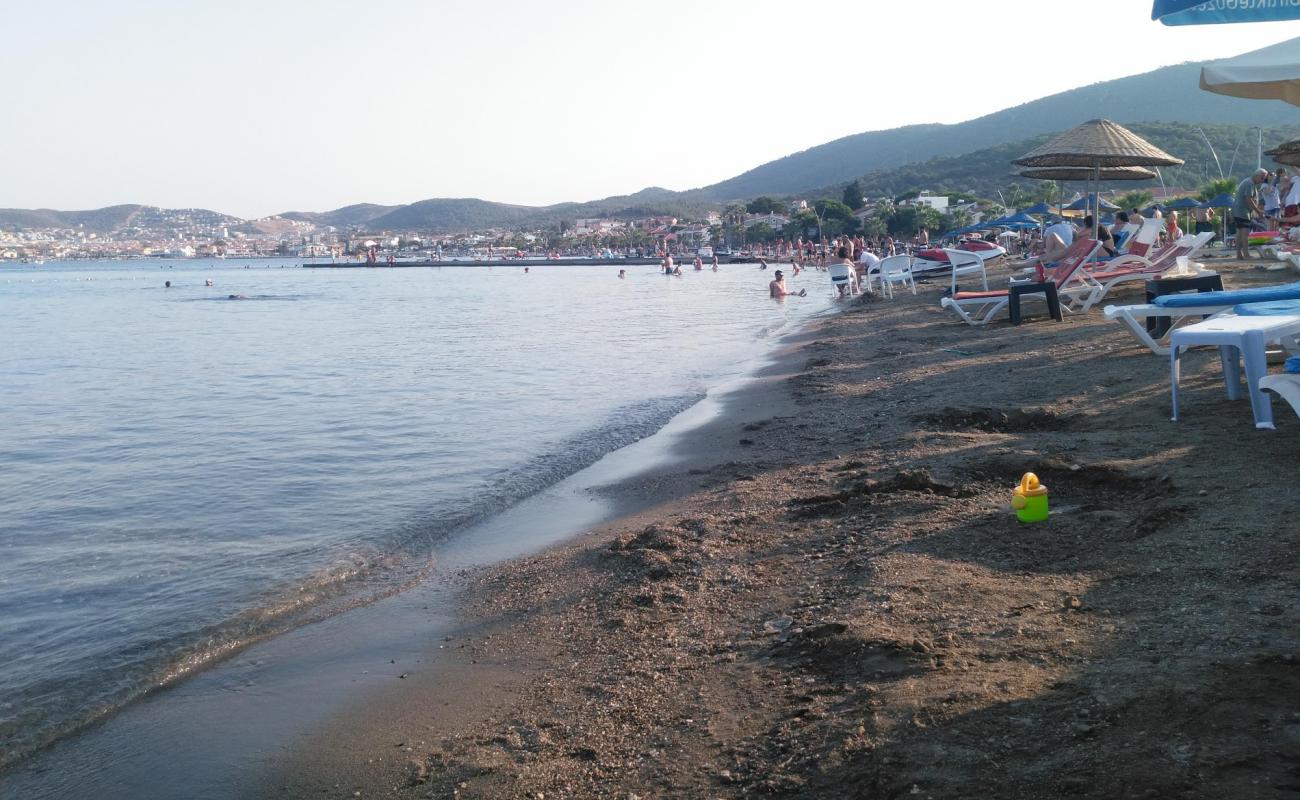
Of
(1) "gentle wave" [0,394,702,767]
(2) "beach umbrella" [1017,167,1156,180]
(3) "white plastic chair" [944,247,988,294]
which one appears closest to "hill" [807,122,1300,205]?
(3) "white plastic chair" [944,247,988,294]

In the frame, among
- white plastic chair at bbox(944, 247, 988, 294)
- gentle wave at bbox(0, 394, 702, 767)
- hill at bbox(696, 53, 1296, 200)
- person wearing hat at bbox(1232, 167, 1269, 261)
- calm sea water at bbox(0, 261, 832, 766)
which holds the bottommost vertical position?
gentle wave at bbox(0, 394, 702, 767)

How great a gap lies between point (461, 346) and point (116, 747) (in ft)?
58.5

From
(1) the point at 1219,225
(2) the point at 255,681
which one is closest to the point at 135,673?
(2) the point at 255,681

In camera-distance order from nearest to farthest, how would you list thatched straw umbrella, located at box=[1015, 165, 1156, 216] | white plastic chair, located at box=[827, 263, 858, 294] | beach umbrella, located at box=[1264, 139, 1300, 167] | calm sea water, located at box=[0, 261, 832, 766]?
1. calm sea water, located at box=[0, 261, 832, 766]
2. beach umbrella, located at box=[1264, 139, 1300, 167]
3. thatched straw umbrella, located at box=[1015, 165, 1156, 216]
4. white plastic chair, located at box=[827, 263, 858, 294]

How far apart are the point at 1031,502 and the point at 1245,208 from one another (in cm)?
1655

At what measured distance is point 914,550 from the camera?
4.25 metres

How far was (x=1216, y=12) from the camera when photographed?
4723 mm

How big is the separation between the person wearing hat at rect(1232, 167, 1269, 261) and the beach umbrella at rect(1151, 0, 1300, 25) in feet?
47.4

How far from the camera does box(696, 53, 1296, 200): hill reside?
440 ft

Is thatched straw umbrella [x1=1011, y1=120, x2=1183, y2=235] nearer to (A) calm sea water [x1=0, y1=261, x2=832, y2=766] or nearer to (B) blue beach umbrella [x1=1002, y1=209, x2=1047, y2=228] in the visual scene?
(A) calm sea water [x1=0, y1=261, x2=832, y2=766]

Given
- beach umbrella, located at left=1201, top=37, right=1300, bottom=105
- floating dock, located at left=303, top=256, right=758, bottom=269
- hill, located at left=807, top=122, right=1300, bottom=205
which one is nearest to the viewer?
beach umbrella, located at left=1201, top=37, right=1300, bottom=105

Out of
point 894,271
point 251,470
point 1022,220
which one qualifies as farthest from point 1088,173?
point 1022,220

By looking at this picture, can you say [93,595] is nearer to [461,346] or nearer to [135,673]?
[135,673]

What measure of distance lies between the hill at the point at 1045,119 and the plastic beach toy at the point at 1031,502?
11982cm
